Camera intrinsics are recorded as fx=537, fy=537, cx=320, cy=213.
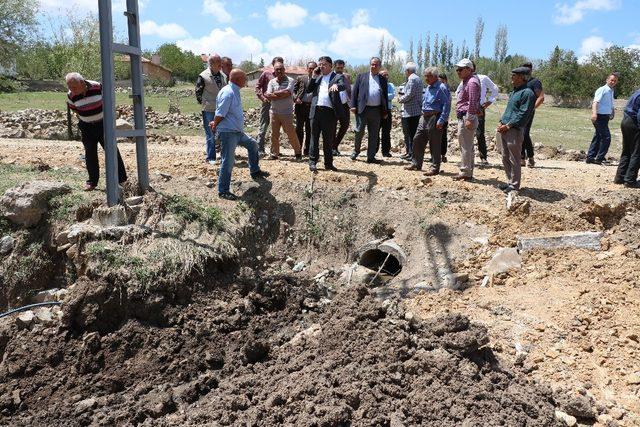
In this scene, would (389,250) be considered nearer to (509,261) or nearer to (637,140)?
(509,261)

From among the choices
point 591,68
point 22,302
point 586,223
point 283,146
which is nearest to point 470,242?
point 586,223

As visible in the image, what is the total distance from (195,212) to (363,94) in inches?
147

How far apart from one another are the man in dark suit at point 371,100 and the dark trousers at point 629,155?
3.64 metres

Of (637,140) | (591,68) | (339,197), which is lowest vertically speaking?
(339,197)

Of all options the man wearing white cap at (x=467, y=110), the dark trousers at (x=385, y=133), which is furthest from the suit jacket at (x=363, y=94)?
the man wearing white cap at (x=467, y=110)

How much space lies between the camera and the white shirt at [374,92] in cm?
882

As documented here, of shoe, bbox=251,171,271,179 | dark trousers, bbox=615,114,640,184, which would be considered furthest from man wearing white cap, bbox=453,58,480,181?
shoe, bbox=251,171,271,179

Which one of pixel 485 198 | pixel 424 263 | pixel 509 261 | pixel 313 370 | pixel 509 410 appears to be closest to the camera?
pixel 509 410

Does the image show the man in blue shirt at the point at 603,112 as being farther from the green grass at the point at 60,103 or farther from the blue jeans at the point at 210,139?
the green grass at the point at 60,103

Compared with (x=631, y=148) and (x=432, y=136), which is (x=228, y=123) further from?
(x=631, y=148)

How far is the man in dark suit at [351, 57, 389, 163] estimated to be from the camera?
8852 millimetres

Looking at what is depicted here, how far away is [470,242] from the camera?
6746 millimetres

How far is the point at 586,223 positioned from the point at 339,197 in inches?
127

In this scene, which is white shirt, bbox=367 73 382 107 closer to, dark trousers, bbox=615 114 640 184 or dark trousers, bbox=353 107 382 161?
dark trousers, bbox=353 107 382 161
